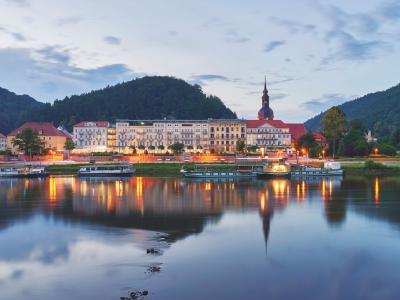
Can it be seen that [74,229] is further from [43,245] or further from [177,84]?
[177,84]

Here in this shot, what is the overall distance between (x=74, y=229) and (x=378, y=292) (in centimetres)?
1513

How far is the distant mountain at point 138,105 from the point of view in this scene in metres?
137

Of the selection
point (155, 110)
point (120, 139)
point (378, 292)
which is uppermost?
point (155, 110)

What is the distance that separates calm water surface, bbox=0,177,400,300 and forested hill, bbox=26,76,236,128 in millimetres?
101600

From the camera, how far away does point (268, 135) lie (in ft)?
354

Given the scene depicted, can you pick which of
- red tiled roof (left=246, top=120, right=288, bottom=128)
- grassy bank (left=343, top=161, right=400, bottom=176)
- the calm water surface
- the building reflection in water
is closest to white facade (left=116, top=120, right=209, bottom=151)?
red tiled roof (left=246, top=120, right=288, bottom=128)

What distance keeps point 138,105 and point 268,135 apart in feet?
164

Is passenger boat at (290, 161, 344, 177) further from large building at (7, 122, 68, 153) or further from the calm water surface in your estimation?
large building at (7, 122, 68, 153)

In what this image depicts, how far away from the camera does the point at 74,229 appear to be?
1001 inches

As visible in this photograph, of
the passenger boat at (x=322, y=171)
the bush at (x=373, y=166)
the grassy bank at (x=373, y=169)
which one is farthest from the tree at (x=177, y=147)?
the bush at (x=373, y=166)

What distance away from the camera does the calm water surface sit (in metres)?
15.8

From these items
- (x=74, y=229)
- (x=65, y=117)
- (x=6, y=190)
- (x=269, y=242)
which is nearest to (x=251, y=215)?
(x=269, y=242)

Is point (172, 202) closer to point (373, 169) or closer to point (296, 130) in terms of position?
point (373, 169)

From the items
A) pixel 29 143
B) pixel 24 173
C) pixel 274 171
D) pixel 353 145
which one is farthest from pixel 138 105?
pixel 274 171
